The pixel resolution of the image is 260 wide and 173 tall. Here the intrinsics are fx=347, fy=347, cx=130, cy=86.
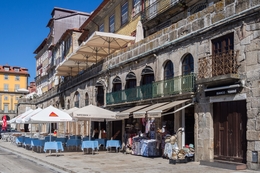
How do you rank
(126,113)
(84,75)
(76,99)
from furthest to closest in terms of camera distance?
(76,99)
(84,75)
(126,113)

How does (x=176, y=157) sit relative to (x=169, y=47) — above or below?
below

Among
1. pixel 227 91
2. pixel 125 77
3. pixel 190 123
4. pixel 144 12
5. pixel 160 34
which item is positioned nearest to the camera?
pixel 227 91

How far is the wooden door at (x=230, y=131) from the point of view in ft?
40.8

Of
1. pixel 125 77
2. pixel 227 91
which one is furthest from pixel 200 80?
pixel 125 77

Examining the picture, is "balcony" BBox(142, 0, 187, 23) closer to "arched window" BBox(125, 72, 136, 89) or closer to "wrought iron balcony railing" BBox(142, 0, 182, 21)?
"wrought iron balcony railing" BBox(142, 0, 182, 21)

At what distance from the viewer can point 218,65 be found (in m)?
13.0

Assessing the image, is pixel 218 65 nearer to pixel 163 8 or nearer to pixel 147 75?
pixel 147 75

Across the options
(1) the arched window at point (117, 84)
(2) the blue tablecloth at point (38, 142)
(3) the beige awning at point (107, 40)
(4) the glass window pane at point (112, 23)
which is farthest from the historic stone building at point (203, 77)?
(4) the glass window pane at point (112, 23)

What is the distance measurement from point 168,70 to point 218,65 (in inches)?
180

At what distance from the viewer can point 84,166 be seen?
44.9 feet

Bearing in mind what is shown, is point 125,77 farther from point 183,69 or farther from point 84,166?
point 84,166

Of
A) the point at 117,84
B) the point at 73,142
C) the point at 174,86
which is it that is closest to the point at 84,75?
the point at 117,84

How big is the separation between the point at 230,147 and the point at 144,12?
13.2 metres

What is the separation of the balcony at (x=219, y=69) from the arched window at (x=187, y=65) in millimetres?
1415
